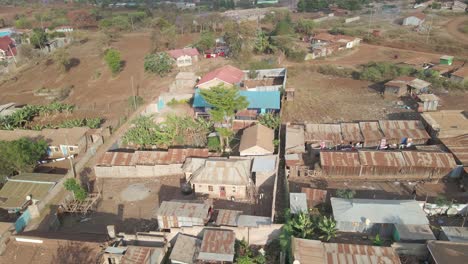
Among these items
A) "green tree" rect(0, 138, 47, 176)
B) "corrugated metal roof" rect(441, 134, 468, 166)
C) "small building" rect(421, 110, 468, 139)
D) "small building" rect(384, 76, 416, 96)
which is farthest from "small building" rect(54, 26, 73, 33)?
"corrugated metal roof" rect(441, 134, 468, 166)

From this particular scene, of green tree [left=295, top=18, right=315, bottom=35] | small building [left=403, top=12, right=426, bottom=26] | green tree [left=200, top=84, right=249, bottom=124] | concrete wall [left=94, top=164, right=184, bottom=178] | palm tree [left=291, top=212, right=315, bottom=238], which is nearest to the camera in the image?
palm tree [left=291, top=212, right=315, bottom=238]

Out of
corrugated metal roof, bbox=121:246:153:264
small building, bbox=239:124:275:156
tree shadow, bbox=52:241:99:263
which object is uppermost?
small building, bbox=239:124:275:156

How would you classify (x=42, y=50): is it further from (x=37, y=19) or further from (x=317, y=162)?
(x=317, y=162)

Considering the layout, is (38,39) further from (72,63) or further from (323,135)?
(323,135)

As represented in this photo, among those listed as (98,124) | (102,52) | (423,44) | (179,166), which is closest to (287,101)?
(179,166)

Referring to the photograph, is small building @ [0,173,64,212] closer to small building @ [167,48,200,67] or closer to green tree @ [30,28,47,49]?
small building @ [167,48,200,67]

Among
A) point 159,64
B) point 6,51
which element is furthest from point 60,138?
point 6,51
